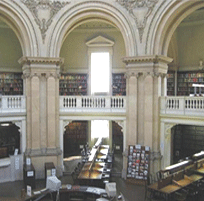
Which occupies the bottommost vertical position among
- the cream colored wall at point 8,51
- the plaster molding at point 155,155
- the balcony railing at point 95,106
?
the plaster molding at point 155,155

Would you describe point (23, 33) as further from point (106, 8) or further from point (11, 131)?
point (11, 131)

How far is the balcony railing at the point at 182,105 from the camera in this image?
9828 millimetres

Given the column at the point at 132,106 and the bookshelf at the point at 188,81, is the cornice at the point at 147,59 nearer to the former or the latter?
the column at the point at 132,106

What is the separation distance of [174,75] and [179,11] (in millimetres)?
5143

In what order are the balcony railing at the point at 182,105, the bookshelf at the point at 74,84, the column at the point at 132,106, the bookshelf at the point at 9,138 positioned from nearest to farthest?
the balcony railing at the point at 182,105 < the column at the point at 132,106 < the bookshelf at the point at 9,138 < the bookshelf at the point at 74,84

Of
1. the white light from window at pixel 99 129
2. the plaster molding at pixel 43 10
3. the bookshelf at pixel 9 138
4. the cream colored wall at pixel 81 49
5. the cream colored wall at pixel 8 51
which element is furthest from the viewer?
the white light from window at pixel 99 129

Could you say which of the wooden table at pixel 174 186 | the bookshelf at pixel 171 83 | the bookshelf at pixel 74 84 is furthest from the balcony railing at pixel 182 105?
the bookshelf at pixel 74 84

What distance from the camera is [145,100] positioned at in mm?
10961

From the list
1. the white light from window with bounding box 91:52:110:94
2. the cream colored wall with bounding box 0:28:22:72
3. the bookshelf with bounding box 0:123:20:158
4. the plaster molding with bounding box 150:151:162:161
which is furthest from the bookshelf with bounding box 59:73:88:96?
the plaster molding with bounding box 150:151:162:161

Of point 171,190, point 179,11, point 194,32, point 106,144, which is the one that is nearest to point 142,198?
point 171,190

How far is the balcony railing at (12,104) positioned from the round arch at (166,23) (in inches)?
235

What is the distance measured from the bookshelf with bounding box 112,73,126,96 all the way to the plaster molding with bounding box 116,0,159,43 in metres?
4.63

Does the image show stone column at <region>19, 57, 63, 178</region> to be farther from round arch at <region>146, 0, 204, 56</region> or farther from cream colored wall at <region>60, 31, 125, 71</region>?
cream colored wall at <region>60, 31, 125, 71</region>

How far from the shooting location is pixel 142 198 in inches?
367
